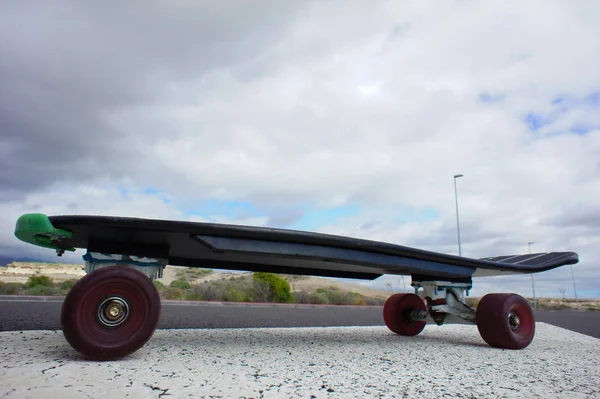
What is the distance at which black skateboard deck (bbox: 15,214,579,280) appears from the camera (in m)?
3.31

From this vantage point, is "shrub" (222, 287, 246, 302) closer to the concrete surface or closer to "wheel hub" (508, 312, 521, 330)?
the concrete surface

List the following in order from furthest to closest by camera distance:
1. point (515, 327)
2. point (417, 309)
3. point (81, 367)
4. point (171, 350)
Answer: point (417, 309), point (515, 327), point (171, 350), point (81, 367)

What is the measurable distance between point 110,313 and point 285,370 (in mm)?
1494

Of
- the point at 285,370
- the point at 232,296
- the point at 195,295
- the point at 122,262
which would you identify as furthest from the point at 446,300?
the point at 195,295

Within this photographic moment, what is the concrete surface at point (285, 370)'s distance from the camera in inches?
96.5

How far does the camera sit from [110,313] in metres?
3.15

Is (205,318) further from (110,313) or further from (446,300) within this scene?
(110,313)

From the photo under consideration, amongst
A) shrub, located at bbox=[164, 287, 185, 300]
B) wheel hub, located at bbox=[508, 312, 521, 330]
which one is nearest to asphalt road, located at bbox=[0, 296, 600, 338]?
wheel hub, located at bbox=[508, 312, 521, 330]

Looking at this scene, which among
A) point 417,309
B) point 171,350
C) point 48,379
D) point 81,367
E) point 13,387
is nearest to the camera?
point 13,387

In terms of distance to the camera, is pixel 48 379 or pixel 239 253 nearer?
pixel 48 379

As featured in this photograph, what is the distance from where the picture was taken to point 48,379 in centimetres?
250

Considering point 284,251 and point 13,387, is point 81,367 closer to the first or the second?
point 13,387

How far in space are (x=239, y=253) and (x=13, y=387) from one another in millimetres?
1938

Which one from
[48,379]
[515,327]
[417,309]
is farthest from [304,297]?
[48,379]
